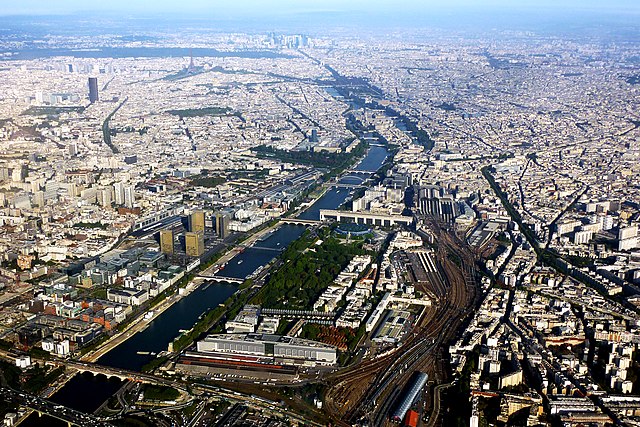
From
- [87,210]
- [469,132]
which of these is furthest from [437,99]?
[87,210]

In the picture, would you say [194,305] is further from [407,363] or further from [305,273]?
[407,363]

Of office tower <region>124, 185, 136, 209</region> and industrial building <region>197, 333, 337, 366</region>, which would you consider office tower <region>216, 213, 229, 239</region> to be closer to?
office tower <region>124, 185, 136, 209</region>

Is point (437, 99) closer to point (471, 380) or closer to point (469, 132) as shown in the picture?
point (469, 132)

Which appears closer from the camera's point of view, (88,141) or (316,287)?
(316,287)

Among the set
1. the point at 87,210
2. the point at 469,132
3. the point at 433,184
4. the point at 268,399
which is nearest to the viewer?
the point at 268,399

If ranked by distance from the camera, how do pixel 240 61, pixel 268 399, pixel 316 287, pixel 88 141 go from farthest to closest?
pixel 240 61
pixel 88 141
pixel 316 287
pixel 268 399

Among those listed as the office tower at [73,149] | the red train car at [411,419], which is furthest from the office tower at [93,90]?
the red train car at [411,419]

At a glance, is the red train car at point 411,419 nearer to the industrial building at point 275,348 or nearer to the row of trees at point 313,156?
the industrial building at point 275,348

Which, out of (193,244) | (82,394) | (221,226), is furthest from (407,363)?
(221,226)
